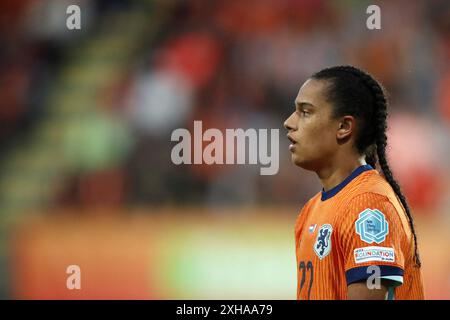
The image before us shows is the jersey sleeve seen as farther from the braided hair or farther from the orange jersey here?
the braided hair

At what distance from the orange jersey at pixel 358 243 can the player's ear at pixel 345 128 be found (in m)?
0.13

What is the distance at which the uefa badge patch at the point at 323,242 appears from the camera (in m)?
2.84

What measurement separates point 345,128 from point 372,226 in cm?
45

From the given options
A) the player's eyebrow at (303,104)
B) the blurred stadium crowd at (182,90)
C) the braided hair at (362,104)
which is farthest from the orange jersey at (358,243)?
the blurred stadium crowd at (182,90)

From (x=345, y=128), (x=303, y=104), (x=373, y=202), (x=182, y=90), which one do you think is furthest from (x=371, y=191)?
(x=182, y=90)

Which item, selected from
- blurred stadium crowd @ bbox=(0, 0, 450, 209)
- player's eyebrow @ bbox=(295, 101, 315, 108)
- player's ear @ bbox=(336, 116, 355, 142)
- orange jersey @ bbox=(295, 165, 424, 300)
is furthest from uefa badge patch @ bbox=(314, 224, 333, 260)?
blurred stadium crowd @ bbox=(0, 0, 450, 209)

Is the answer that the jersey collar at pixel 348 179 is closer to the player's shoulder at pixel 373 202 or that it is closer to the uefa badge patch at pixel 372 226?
the player's shoulder at pixel 373 202

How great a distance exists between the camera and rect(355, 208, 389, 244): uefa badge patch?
2.70 m

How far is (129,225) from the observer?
699 centimetres

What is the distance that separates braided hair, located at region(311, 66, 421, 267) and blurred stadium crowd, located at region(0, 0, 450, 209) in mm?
3968

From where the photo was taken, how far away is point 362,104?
3049 mm

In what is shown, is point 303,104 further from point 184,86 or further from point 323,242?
point 184,86

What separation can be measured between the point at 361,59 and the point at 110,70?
8.13 ft
